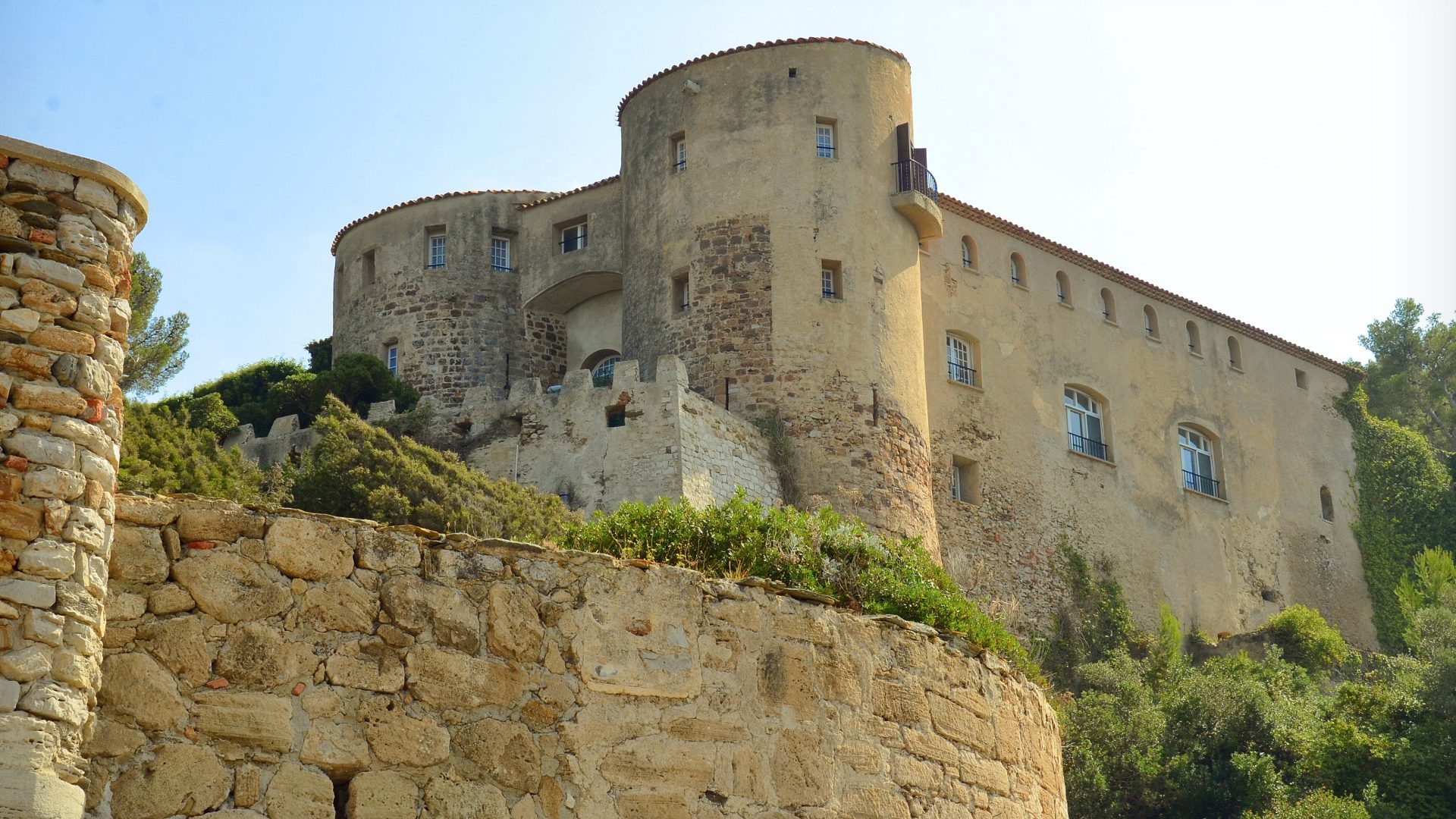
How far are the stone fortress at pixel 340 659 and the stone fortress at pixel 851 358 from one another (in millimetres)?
16106

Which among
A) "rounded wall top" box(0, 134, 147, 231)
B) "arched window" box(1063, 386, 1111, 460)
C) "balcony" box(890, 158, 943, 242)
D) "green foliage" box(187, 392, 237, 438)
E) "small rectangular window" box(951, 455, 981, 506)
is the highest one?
"balcony" box(890, 158, 943, 242)

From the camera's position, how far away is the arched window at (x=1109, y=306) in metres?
38.6

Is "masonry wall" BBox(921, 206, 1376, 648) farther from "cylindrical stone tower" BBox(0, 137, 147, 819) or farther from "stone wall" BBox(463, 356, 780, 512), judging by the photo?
"cylindrical stone tower" BBox(0, 137, 147, 819)

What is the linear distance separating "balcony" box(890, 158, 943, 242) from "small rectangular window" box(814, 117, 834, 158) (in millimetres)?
1277

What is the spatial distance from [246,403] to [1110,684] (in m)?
17.2

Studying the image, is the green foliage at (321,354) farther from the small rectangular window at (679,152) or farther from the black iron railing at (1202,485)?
the black iron railing at (1202,485)

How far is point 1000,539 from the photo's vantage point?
33.1 metres

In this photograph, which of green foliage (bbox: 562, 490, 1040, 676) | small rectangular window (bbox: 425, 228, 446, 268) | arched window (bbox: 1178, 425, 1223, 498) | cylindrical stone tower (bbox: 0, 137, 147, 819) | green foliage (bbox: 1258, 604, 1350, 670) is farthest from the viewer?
arched window (bbox: 1178, 425, 1223, 498)

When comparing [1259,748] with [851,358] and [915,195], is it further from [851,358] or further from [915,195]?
[915,195]

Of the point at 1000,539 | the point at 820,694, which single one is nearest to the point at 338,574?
the point at 820,694

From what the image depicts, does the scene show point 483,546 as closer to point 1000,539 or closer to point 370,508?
point 370,508

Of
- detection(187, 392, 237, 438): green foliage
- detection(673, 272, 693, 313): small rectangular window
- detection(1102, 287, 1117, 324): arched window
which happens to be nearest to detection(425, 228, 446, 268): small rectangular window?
detection(187, 392, 237, 438): green foliage

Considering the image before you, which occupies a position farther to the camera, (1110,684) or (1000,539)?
(1000,539)

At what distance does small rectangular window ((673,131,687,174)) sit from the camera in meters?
30.4
